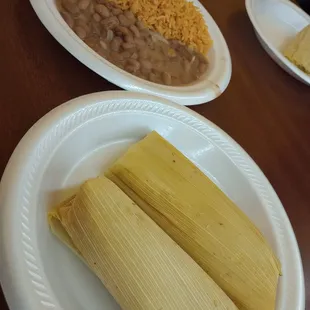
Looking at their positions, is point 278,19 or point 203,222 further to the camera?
point 278,19

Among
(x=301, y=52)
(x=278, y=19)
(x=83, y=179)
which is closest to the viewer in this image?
(x=83, y=179)

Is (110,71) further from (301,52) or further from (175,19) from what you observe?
(301,52)

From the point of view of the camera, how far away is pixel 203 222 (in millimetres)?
697

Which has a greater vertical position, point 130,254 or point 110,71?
point 110,71

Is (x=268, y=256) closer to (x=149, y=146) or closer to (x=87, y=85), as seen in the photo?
(x=149, y=146)

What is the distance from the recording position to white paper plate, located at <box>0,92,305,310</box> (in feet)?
1.77

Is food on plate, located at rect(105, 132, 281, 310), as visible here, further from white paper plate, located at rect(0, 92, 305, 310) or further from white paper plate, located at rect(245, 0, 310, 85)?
white paper plate, located at rect(245, 0, 310, 85)

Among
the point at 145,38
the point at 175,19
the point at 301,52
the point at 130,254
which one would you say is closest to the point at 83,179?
the point at 130,254

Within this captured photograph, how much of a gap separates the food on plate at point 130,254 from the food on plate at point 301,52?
0.80 metres

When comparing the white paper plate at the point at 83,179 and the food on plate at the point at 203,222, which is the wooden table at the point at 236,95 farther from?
the food on plate at the point at 203,222

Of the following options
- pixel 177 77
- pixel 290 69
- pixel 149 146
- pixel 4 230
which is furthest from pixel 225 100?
pixel 4 230

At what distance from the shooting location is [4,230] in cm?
54

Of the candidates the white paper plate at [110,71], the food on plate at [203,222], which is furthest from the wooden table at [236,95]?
the food on plate at [203,222]

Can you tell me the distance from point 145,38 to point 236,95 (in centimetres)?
26
